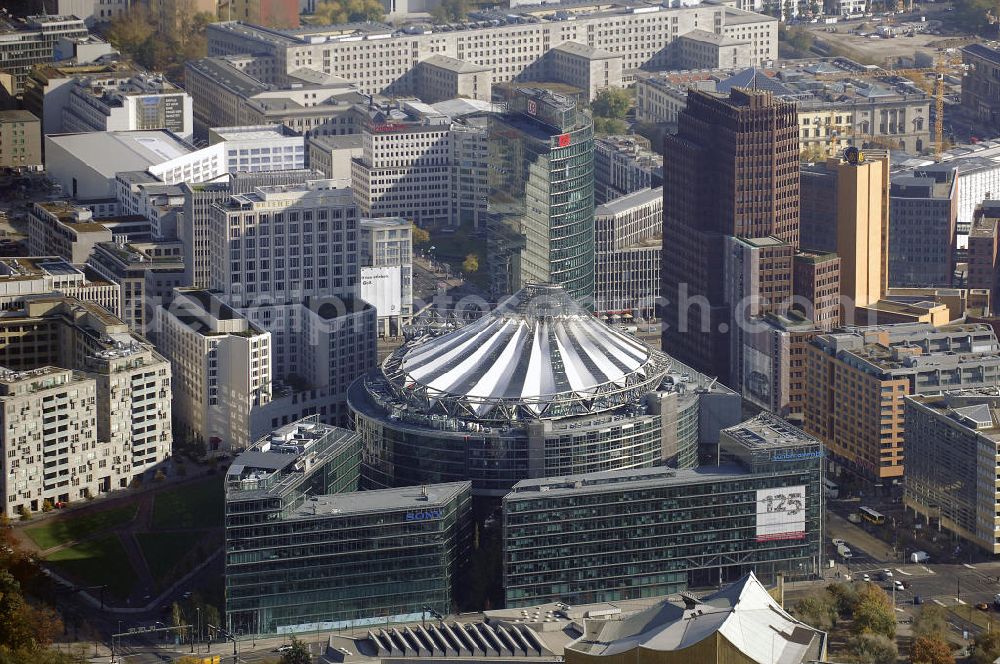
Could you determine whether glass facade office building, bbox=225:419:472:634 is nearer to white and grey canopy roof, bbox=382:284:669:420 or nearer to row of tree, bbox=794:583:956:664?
white and grey canopy roof, bbox=382:284:669:420

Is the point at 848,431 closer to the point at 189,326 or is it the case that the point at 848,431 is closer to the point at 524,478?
the point at 524,478

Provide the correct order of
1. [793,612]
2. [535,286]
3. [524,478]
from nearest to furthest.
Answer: [793,612]
[524,478]
[535,286]

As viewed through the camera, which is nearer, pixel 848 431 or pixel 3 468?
pixel 3 468

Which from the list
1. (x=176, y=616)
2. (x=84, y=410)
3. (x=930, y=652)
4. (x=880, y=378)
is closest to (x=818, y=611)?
(x=930, y=652)

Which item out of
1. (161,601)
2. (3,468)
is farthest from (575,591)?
(3,468)

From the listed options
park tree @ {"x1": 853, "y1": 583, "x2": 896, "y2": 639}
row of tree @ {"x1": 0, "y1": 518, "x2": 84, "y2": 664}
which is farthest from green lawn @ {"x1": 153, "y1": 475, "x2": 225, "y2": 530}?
park tree @ {"x1": 853, "y1": 583, "x2": 896, "y2": 639}

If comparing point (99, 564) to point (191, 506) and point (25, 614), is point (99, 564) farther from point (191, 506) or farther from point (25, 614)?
point (25, 614)
